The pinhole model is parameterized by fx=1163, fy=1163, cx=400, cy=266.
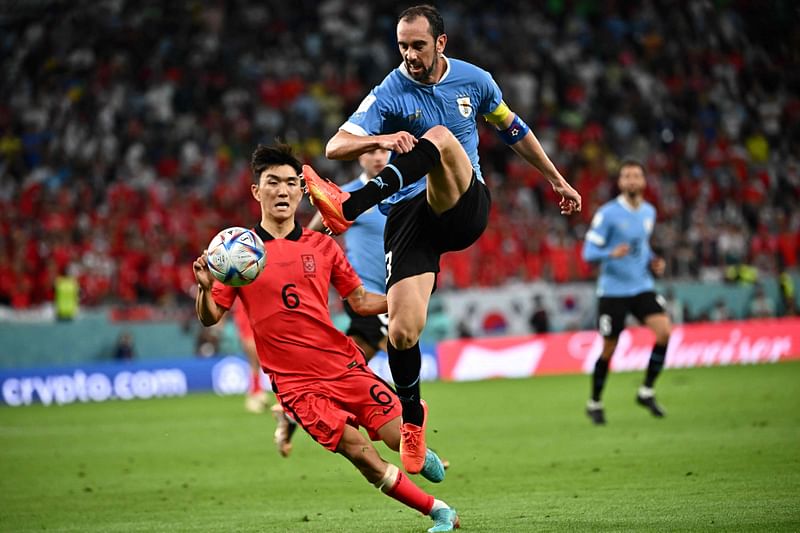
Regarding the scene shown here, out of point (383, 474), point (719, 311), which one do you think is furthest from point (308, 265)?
point (719, 311)

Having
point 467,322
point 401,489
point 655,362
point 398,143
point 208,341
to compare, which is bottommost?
point 208,341

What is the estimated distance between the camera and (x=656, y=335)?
12.9 meters

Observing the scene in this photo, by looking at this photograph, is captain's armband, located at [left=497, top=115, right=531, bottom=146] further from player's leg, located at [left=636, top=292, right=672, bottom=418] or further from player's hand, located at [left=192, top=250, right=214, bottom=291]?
player's leg, located at [left=636, top=292, right=672, bottom=418]

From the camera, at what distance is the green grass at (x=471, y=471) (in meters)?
6.97

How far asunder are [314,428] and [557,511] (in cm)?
167

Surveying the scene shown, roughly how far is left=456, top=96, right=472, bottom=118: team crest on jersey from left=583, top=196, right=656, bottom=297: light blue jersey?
5969 mm

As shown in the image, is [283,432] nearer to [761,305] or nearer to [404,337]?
[404,337]

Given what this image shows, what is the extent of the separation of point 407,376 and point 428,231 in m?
0.90

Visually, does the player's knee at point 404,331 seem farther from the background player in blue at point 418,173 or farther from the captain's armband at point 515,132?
the captain's armband at point 515,132

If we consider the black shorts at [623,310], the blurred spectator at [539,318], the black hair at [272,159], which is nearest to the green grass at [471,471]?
the black shorts at [623,310]

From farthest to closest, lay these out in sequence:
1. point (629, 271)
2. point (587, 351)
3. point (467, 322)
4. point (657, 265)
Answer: point (587, 351) → point (467, 322) → point (629, 271) → point (657, 265)

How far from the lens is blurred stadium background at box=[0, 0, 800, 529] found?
20.4 m

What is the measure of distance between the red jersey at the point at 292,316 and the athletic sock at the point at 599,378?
6.21 metres

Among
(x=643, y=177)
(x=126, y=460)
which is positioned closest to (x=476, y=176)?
(x=126, y=460)
